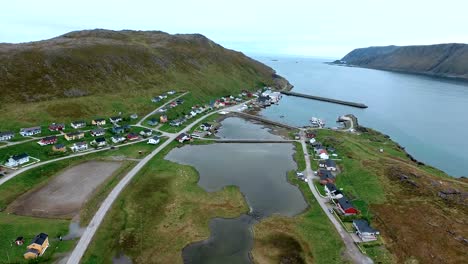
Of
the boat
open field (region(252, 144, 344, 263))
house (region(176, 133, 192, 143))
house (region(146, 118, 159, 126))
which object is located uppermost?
house (region(146, 118, 159, 126))

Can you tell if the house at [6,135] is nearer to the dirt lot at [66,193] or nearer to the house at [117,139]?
the dirt lot at [66,193]

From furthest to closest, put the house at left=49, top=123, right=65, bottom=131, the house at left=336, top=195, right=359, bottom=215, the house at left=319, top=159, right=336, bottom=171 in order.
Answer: the house at left=49, top=123, right=65, bottom=131, the house at left=319, top=159, right=336, bottom=171, the house at left=336, top=195, right=359, bottom=215

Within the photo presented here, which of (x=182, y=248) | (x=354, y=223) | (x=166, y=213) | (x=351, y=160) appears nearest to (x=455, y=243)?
(x=354, y=223)

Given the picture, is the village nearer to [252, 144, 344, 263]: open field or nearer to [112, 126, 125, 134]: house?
[112, 126, 125, 134]: house

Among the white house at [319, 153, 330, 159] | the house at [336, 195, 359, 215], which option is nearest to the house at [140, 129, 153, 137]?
the white house at [319, 153, 330, 159]

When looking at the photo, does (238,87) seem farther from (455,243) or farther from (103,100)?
(455,243)

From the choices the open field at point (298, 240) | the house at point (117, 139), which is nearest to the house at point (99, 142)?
the house at point (117, 139)

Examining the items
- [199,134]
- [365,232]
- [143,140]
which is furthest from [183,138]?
[365,232]
